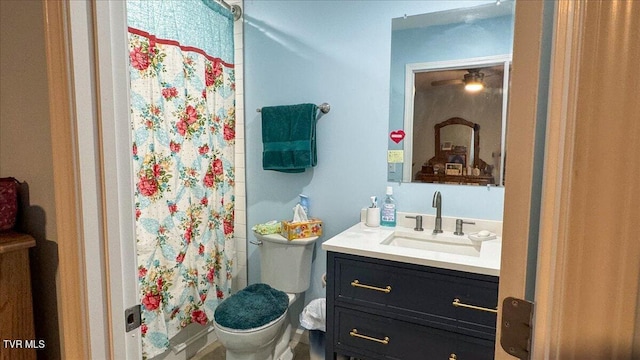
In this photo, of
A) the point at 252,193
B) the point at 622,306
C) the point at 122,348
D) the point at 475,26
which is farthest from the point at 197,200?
the point at 622,306

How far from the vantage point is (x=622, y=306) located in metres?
0.37

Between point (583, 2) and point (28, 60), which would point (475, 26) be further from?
point (28, 60)

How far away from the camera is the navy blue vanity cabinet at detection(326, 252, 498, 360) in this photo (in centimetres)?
138

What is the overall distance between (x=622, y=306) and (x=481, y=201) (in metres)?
1.51

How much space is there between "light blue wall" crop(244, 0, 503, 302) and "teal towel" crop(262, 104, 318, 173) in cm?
10

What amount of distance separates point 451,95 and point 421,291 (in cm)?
101

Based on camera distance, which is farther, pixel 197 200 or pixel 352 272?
pixel 197 200

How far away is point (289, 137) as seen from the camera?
82.5 inches

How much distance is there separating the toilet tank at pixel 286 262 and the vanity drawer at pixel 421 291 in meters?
0.47

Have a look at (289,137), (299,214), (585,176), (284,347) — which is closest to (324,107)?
(289,137)

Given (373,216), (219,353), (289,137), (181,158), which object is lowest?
(219,353)

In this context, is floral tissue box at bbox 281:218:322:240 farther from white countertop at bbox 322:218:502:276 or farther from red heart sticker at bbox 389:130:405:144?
red heart sticker at bbox 389:130:405:144

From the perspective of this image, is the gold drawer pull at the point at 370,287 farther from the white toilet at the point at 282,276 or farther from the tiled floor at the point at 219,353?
the tiled floor at the point at 219,353

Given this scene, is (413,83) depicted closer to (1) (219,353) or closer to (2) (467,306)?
(2) (467,306)
